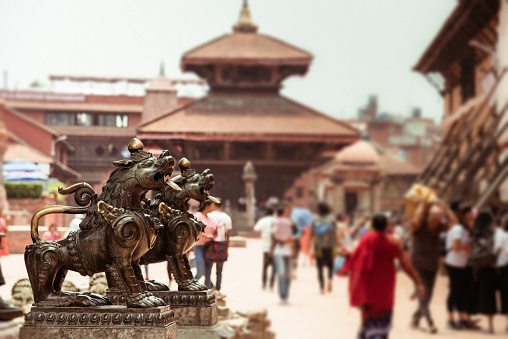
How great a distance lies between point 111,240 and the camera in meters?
2.70

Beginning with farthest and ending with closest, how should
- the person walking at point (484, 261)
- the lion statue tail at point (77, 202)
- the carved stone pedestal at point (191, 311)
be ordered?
the person walking at point (484, 261), the carved stone pedestal at point (191, 311), the lion statue tail at point (77, 202)

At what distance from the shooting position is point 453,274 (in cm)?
788

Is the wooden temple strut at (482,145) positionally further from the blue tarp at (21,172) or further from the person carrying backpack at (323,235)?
the blue tarp at (21,172)

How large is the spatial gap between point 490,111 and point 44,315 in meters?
13.9

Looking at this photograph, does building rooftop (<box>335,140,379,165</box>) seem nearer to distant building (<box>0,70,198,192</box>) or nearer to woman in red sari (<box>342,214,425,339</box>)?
distant building (<box>0,70,198,192</box>)

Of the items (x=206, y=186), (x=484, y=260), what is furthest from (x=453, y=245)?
(x=206, y=186)

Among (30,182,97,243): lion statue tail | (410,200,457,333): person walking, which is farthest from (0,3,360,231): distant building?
(30,182,97,243): lion statue tail

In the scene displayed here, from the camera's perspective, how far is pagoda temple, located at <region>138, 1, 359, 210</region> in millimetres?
16234

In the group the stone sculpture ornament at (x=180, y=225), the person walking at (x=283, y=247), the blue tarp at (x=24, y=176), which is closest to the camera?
the stone sculpture ornament at (x=180, y=225)

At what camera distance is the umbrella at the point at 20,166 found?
5.63 meters

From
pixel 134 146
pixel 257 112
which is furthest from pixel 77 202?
pixel 257 112

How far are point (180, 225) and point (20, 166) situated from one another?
10.3ft

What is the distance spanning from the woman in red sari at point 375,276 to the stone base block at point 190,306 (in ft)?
9.73

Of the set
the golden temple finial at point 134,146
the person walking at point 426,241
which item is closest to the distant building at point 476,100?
the person walking at point 426,241
